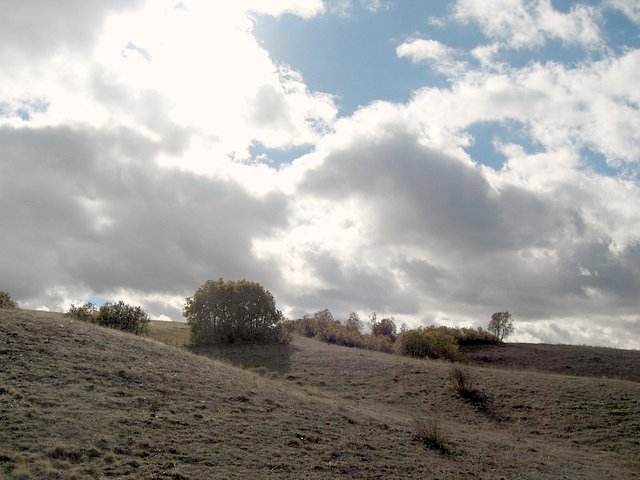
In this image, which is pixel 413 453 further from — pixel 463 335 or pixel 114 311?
pixel 463 335

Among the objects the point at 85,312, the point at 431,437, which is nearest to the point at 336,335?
the point at 85,312

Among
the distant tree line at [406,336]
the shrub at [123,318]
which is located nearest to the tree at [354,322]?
the distant tree line at [406,336]

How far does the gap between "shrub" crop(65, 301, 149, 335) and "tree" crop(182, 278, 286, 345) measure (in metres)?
5.92

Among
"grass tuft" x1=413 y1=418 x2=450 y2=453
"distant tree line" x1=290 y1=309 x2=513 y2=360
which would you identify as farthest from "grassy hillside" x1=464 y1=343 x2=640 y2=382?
"grass tuft" x1=413 y1=418 x2=450 y2=453

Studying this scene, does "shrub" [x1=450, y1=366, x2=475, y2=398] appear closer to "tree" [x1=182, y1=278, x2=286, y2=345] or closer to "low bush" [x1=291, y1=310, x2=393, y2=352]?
"tree" [x1=182, y1=278, x2=286, y2=345]

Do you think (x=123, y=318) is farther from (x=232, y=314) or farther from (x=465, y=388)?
(x=465, y=388)

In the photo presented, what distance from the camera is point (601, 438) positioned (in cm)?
2705

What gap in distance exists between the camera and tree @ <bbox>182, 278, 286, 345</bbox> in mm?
55031

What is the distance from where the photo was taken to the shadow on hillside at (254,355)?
41800mm

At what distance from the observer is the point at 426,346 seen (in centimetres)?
5806

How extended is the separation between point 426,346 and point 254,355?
19.6 metres

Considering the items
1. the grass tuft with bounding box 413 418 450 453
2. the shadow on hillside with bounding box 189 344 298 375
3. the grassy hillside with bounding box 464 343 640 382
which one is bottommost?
the grass tuft with bounding box 413 418 450 453

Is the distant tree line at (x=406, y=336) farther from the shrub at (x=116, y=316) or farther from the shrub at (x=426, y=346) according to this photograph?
the shrub at (x=116, y=316)

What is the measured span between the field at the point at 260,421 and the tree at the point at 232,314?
19.3 meters
